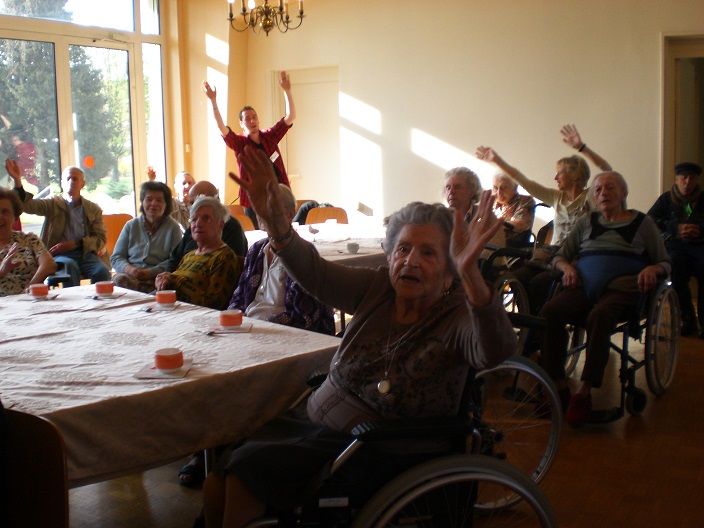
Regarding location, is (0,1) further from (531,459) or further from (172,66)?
(531,459)

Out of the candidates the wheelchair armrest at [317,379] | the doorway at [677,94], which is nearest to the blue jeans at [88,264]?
the wheelchair armrest at [317,379]

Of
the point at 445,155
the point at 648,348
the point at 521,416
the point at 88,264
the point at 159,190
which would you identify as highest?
the point at 445,155

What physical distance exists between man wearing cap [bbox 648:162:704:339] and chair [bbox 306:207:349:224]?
245 cm

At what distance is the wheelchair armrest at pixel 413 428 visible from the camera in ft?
5.42

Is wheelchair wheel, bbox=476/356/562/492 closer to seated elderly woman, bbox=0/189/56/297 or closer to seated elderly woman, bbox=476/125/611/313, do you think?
seated elderly woman, bbox=476/125/611/313

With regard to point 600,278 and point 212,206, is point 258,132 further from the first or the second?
point 600,278

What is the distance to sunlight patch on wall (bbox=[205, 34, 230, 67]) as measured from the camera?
25.7ft

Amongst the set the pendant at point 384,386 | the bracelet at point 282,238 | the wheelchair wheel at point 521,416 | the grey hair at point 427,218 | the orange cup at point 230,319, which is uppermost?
the grey hair at point 427,218

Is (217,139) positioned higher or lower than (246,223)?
higher

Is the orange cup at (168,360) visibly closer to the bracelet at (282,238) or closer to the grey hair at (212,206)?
the bracelet at (282,238)

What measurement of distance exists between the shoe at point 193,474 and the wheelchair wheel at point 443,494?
3.96ft

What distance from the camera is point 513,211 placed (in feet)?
16.1

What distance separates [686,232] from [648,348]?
1878 mm

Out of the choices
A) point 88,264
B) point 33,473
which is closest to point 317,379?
point 33,473
